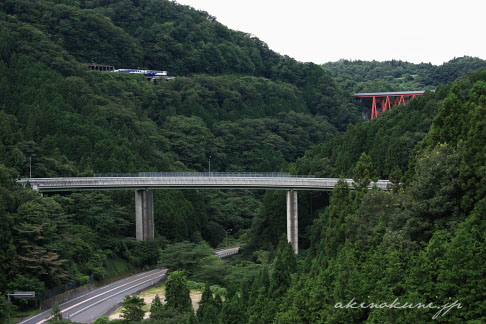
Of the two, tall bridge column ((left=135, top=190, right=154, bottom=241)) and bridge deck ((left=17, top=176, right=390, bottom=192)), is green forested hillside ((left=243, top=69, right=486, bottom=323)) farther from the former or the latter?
tall bridge column ((left=135, top=190, right=154, bottom=241))

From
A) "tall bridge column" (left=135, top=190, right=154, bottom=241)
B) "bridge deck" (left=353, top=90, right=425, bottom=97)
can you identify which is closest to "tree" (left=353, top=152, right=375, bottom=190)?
"tall bridge column" (left=135, top=190, right=154, bottom=241)

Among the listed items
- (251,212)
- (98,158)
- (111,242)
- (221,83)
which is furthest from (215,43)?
(111,242)

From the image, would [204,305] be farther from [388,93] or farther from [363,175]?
[388,93]

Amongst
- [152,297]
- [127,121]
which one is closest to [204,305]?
[152,297]

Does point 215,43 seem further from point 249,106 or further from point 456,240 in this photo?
point 456,240

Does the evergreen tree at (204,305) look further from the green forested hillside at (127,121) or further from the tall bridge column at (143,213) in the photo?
the tall bridge column at (143,213)

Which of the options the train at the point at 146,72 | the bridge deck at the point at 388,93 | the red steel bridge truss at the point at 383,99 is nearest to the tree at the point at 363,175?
the train at the point at 146,72

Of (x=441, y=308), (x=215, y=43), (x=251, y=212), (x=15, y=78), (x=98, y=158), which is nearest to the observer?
(x=441, y=308)
